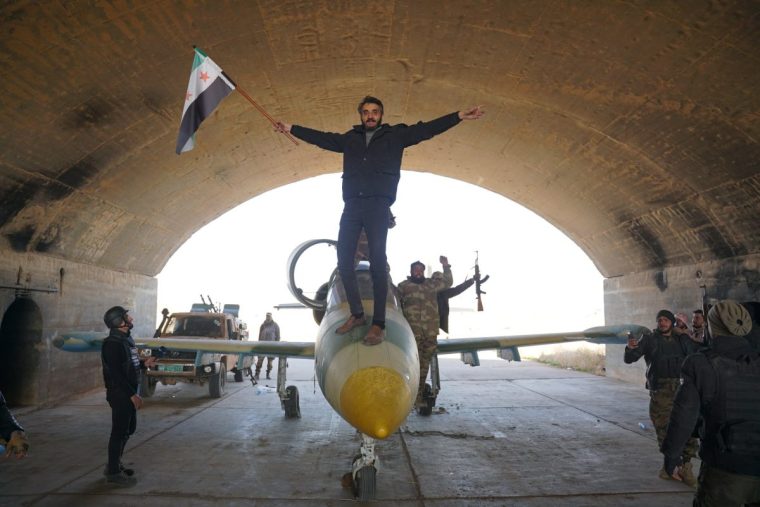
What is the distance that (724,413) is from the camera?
2693mm

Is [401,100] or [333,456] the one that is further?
[401,100]

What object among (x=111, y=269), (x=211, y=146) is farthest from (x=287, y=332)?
(x=211, y=146)

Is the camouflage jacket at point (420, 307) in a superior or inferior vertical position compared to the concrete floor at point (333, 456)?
superior

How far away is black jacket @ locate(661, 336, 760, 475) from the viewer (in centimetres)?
273

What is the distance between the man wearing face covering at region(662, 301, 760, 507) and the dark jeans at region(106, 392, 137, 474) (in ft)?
16.7

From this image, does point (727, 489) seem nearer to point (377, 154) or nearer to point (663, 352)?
point (377, 154)

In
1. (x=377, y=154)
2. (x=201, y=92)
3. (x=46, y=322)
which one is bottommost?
A: (x=46, y=322)

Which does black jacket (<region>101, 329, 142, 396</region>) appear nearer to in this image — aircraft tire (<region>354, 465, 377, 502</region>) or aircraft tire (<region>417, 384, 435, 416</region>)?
aircraft tire (<region>354, 465, 377, 502</region>)

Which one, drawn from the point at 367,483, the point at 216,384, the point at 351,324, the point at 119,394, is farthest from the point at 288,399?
the point at 351,324

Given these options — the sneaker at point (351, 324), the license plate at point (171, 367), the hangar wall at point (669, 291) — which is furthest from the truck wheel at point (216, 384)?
the hangar wall at point (669, 291)

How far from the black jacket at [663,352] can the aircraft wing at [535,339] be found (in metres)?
1.86

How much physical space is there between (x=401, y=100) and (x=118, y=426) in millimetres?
7240

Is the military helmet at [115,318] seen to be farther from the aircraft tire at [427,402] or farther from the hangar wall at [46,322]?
the aircraft tire at [427,402]

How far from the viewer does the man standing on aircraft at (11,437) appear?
282cm
